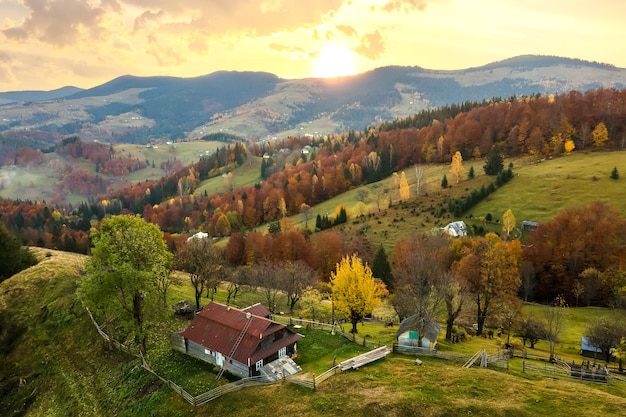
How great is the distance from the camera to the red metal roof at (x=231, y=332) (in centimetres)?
4434

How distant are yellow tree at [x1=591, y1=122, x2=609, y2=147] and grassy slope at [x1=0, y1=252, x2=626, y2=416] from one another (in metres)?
131

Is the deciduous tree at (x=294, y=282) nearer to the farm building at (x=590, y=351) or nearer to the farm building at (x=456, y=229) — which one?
the farm building at (x=590, y=351)

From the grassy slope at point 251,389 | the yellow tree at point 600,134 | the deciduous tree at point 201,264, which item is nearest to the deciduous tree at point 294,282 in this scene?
the deciduous tree at point 201,264

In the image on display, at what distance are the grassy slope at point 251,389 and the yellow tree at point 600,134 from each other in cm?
13064

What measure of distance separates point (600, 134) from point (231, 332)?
526ft

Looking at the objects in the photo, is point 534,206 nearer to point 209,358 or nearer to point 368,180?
point 368,180

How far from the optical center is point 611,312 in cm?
6944

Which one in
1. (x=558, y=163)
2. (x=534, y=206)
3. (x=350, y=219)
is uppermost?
(x=558, y=163)

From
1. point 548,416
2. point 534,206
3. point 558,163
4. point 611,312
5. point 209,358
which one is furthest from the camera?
point 558,163

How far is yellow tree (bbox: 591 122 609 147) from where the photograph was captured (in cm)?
14825

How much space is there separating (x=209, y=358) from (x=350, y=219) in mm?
102770

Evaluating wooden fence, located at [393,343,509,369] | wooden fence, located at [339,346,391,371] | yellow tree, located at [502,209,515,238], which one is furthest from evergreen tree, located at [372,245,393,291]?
wooden fence, located at [339,346,391,371]

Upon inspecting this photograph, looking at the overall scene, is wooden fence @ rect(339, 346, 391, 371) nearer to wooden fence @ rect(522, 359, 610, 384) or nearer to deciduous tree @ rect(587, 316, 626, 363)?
wooden fence @ rect(522, 359, 610, 384)

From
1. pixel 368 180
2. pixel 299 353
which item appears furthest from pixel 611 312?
pixel 368 180
